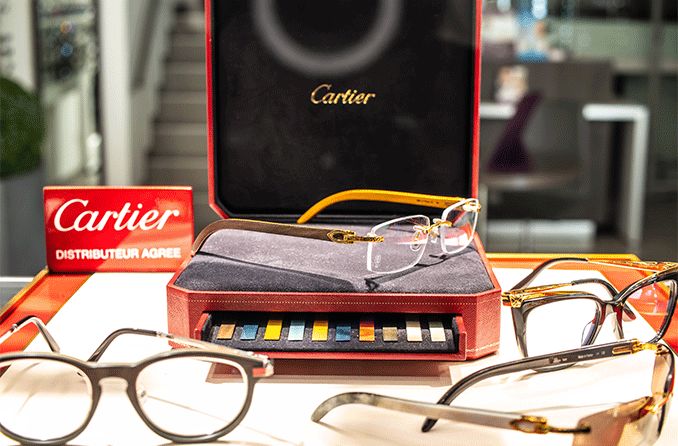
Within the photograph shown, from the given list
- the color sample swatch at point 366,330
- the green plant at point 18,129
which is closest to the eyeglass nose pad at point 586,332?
the color sample swatch at point 366,330

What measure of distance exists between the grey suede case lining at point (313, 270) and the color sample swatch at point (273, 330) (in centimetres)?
3

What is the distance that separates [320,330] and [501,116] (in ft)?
9.74

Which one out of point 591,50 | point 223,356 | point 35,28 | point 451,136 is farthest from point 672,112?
point 223,356

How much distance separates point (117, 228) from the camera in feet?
3.32

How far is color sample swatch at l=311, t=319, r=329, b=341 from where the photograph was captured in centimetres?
75

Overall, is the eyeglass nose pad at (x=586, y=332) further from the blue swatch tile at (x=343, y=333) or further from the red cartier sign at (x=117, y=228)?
the red cartier sign at (x=117, y=228)

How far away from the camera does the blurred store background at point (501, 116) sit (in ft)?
10.9

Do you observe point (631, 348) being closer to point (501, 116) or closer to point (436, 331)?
point (436, 331)

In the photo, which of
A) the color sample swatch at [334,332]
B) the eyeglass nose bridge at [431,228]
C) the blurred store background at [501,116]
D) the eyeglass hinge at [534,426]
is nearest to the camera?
the eyeglass hinge at [534,426]

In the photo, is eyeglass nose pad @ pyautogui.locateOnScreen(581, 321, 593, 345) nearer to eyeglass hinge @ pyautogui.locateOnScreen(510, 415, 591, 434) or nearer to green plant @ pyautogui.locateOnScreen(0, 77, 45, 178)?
eyeglass hinge @ pyautogui.locateOnScreen(510, 415, 591, 434)

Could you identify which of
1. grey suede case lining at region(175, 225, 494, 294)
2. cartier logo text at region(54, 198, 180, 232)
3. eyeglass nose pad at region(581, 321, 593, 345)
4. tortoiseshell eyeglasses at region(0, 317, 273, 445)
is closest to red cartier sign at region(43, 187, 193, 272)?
cartier logo text at region(54, 198, 180, 232)

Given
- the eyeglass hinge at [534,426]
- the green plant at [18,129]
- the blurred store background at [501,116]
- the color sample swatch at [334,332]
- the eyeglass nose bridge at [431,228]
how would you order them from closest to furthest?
the eyeglass hinge at [534,426], the color sample swatch at [334,332], the eyeglass nose bridge at [431,228], the green plant at [18,129], the blurred store background at [501,116]

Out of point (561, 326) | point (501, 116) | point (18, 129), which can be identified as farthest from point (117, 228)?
point (501, 116)

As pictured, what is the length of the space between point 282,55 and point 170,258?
27 cm
